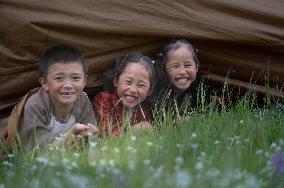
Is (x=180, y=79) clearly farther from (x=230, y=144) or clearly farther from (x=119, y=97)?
(x=230, y=144)

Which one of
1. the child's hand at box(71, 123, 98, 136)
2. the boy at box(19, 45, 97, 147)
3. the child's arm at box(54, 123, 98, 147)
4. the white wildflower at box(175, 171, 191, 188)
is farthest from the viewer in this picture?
the boy at box(19, 45, 97, 147)

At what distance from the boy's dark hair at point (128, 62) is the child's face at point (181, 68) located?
148 mm

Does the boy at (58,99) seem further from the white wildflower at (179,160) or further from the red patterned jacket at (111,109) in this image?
the white wildflower at (179,160)

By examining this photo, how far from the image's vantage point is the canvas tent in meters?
4.01

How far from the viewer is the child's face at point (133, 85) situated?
4.04 meters

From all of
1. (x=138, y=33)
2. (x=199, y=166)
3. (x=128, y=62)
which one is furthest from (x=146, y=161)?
(x=138, y=33)

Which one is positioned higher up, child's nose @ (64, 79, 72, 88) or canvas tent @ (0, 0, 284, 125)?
canvas tent @ (0, 0, 284, 125)

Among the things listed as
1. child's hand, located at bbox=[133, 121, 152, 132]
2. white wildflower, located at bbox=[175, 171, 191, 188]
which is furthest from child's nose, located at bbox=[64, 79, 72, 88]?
white wildflower, located at bbox=[175, 171, 191, 188]

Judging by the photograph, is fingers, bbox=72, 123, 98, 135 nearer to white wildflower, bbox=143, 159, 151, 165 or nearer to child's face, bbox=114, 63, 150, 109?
child's face, bbox=114, 63, 150, 109

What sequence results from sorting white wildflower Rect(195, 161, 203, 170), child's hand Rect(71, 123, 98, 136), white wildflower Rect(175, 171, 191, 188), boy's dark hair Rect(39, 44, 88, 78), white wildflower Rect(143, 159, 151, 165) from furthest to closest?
boy's dark hair Rect(39, 44, 88, 78) → child's hand Rect(71, 123, 98, 136) → white wildflower Rect(143, 159, 151, 165) → white wildflower Rect(195, 161, 203, 170) → white wildflower Rect(175, 171, 191, 188)

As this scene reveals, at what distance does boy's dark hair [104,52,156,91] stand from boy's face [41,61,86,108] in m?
0.43

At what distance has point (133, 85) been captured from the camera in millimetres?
4051

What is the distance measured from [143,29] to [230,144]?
1439 mm

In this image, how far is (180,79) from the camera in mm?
4270
